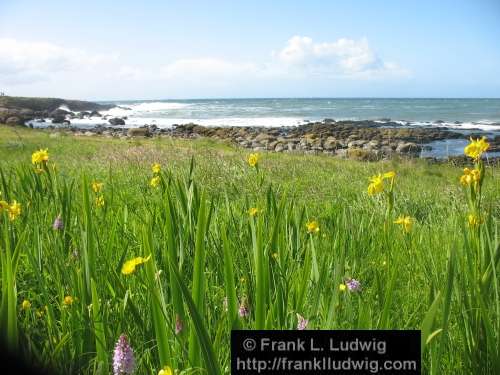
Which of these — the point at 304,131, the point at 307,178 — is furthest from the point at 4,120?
the point at 307,178

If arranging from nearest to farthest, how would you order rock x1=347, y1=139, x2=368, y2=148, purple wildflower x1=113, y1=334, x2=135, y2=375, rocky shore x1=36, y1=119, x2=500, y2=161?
purple wildflower x1=113, y1=334, x2=135, y2=375, rocky shore x1=36, y1=119, x2=500, y2=161, rock x1=347, y1=139, x2=368, y2=148

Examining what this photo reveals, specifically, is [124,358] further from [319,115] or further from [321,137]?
[319,115]

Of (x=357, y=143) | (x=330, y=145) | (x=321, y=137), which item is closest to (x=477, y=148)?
(x=330, y=145)

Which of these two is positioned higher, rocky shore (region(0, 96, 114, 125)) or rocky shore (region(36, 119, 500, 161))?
rocky shore (region(0, 96, 114, 125))

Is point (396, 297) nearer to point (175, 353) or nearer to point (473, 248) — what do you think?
point (473, 248)

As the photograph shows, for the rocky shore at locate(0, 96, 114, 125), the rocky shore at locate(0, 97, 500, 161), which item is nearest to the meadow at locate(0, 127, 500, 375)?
the rocky shore at locate(0, 97, 500, 161)

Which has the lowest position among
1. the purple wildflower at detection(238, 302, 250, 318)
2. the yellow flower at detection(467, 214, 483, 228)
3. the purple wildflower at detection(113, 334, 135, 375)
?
the purple wildflower at detection(238, 302, 250, 318)

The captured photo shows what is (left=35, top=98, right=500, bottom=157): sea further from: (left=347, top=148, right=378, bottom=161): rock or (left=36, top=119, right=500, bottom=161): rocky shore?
(left=347, top=148, right=378, bottom=161): rock

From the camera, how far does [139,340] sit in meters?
1.28

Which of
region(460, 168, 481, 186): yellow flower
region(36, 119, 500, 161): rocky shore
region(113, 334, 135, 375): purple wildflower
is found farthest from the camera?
region(36, 119, 500, 161): rocky shore

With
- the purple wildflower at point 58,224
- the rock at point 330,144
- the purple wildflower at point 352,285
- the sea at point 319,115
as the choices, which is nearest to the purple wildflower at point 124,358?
the purple wildflower at point 352,285

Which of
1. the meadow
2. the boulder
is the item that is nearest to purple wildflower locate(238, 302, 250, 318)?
the meadow

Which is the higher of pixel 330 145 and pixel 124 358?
pixel 124 358

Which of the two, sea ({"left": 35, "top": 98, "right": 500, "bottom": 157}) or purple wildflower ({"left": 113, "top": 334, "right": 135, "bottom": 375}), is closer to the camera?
purple wildflower ({"left": 113, "top": 334, "right": 135, "bottom": 375})
